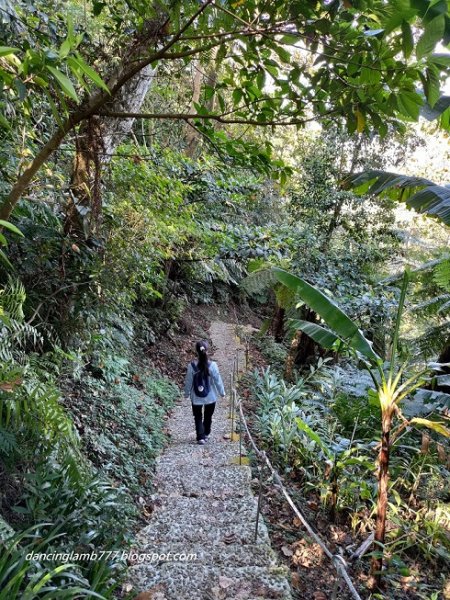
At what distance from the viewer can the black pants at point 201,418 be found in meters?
6.18

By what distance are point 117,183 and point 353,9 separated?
405cm

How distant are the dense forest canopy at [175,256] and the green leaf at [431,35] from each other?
0.05ft

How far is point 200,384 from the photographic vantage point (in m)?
6.11

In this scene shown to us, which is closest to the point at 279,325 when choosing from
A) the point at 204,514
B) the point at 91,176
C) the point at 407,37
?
the point at 204,514

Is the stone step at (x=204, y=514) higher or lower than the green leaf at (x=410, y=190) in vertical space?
lower

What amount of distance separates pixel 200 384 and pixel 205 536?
245 cm

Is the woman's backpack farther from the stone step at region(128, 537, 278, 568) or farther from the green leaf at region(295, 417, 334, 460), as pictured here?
the stone step at region(128, 537, 278, 568)

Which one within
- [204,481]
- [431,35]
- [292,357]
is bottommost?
[204,481]

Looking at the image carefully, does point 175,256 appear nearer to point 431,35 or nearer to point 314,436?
point 314,436

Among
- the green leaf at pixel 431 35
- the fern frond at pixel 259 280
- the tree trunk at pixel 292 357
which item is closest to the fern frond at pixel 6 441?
the green leaf at pixel 431 35

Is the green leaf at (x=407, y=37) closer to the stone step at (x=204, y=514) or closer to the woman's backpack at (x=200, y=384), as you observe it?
the stone step at (x=204, y=514)

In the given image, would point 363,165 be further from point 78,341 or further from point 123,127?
point 78,341

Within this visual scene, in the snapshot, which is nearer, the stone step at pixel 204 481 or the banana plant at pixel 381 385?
the banana plant at pixel 381 385

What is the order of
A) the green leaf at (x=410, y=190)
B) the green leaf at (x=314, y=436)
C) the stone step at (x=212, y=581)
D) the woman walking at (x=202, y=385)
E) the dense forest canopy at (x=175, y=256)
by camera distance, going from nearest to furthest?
the dense forest canopy at (x=175, y=256) < the stone step at (x=212, y=581) < the green leaf at (x=314, y=436) < the green leaf at (x=410, y=190) < the woman walking at (x=202, y=385)
